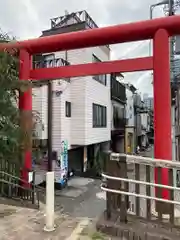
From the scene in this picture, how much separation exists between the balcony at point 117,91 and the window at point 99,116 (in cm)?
257

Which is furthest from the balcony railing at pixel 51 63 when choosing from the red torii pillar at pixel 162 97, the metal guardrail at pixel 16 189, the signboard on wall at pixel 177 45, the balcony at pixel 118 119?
the balcony at pixel 118 119

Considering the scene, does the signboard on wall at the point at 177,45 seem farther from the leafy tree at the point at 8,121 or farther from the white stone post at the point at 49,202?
the white stone post at the point at 49,202

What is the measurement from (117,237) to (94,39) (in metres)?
4.52

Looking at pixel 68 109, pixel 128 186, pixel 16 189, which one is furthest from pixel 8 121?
pixel 68 109

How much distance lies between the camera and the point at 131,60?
6.71 metres

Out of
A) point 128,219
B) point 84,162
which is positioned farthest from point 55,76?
point 84,162

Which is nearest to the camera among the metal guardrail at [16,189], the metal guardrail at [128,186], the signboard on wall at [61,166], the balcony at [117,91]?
the metal guardrail at [128,186]

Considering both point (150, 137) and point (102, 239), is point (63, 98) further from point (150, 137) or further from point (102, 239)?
point (150, 137)

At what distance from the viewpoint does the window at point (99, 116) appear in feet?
49.1

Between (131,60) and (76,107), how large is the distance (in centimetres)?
722

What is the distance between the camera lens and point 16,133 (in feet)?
15.6

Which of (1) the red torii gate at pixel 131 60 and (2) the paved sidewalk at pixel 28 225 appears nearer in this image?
(2) the paved sidewalk at pixel 28 225

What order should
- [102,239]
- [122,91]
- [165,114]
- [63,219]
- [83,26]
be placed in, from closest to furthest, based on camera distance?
[102,239] < [63,219] < [165,114] < [83,26] < [122,91]

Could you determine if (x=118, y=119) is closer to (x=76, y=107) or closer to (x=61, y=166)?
(x=76, y=107)
